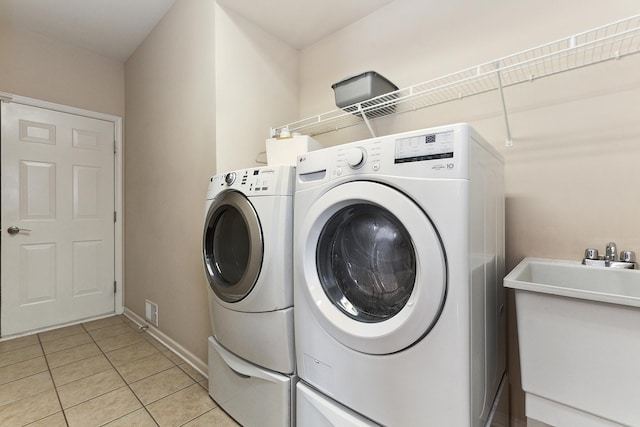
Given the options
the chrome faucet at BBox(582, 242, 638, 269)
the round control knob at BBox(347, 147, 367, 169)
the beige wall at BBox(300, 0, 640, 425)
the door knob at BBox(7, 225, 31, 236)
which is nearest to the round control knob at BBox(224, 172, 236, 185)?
the round control knob at BBox(347, 147, 367, 169)

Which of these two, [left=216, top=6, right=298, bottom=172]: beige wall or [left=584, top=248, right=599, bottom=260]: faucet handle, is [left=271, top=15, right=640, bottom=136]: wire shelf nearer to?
[left=216, top=6, right=298, bottom=172]: beige wall

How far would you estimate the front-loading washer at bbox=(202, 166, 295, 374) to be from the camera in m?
1.18

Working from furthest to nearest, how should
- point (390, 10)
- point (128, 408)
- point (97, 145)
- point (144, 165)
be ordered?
point (97, 145), point (144, 165), point (390, 10), point (128, 408)

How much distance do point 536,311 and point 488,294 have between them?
15 cm

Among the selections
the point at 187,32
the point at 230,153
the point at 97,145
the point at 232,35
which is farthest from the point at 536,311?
the point at 97,145

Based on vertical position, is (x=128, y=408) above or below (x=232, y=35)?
below

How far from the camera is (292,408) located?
3.83 feet

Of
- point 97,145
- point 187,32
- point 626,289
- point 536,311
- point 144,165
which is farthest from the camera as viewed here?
point 97,145

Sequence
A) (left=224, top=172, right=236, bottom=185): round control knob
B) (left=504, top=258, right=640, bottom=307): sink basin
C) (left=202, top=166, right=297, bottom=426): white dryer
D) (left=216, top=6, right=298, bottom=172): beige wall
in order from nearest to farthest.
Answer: (left=504, top=258, right=640, bottom=307): sink basin
(left=202, top=166, right=297, bottom=426): white dryer
(left=224, top=172, right=236, bottom=185): round control knob
(left=216, top=6, right=298, bottom=172): beige wall

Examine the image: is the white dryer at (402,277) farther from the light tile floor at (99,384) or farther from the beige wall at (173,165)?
the beige wall at (173,165)

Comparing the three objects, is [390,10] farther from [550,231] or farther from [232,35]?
[550,231]

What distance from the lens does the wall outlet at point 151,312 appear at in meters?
2.33

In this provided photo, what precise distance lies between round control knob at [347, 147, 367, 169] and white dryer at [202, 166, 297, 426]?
36cm

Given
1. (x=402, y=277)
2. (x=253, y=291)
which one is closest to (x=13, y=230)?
(x=253, y=291)
